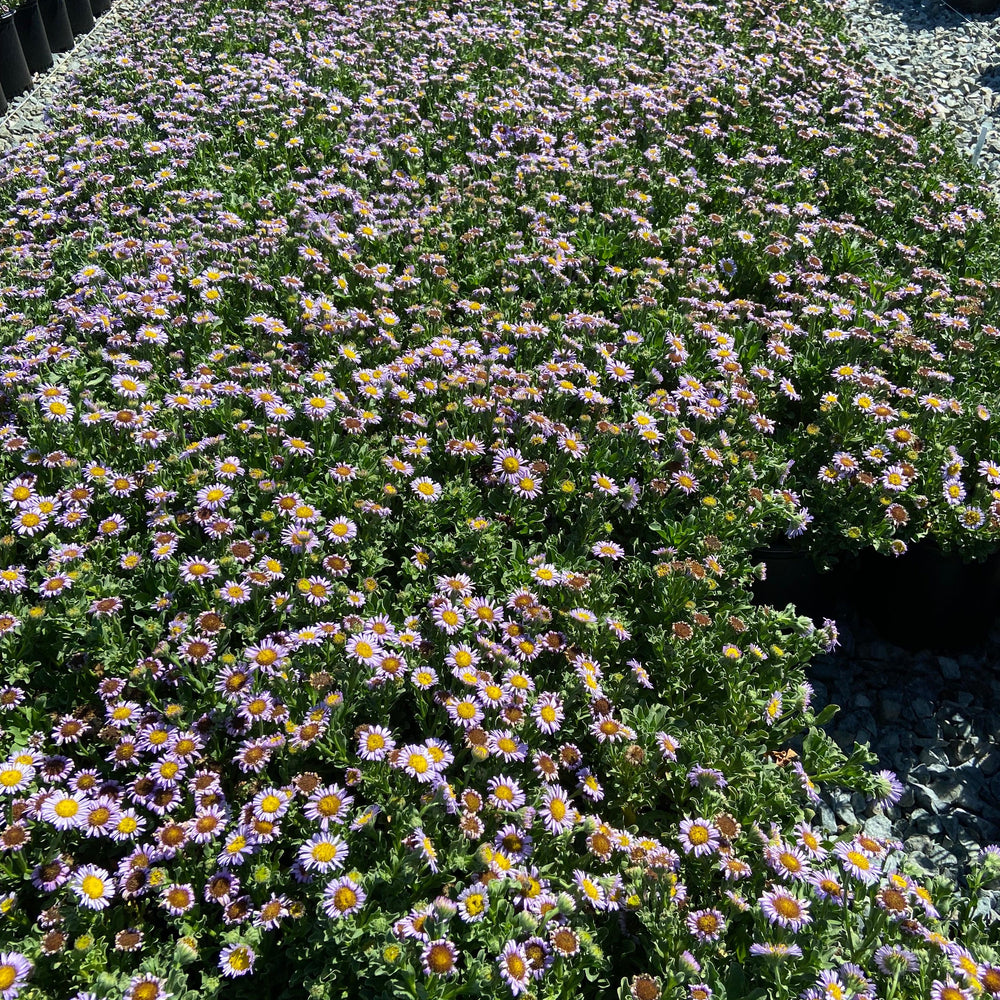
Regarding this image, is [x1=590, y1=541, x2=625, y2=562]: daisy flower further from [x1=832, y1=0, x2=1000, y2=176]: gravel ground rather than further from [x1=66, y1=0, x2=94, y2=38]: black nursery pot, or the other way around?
[x1=66, y1=0, x2=94, y2=38]: black nursery pot

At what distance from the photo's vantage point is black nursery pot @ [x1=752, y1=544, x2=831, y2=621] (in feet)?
14.6

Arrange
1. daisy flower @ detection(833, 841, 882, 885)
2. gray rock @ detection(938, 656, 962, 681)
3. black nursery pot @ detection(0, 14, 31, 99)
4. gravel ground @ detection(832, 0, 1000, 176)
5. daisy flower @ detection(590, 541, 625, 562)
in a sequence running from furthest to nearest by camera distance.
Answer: gravel ground @ detection(832, 0, 1000, 176), black nursery pot @ detection(0, 14, 31, 99), gray rock @ detection(938, 656, 962, 681), daisy flower @ detection(590, 541, 625, 562), daisy flower @ detection(833, 841, 882, 885)

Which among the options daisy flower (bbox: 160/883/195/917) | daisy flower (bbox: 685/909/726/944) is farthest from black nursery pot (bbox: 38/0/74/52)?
daisy flower (bbox: 685/909/726/944)

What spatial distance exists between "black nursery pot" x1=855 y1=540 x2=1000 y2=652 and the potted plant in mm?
10760

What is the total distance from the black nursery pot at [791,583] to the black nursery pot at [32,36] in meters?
10.8

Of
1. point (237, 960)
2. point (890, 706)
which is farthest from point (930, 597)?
point (237, 960)

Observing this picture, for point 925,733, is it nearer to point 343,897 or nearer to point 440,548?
point 440,548

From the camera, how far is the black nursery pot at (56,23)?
10281 millimetres

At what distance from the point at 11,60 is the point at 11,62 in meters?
0.02

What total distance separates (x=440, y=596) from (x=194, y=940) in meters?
1.57

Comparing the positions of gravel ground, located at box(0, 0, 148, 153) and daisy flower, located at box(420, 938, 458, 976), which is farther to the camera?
gravel ground, located at box(0, 0, 148, 153)

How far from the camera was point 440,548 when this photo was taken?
3859 mm

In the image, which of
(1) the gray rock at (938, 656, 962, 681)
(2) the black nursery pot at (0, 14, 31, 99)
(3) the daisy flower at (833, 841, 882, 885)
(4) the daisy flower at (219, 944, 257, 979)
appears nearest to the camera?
(4) the daisy flower at (219, 944, 257, 979)

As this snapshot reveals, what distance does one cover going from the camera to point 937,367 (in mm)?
5227
